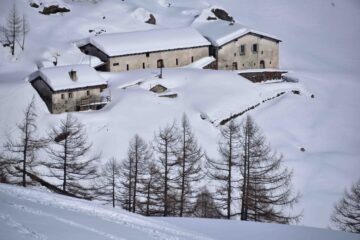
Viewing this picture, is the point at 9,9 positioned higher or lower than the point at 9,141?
higher

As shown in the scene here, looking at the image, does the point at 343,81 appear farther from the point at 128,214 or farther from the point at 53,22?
the point at 128,214

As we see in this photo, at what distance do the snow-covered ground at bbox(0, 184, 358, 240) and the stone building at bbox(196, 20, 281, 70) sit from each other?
29437 mm

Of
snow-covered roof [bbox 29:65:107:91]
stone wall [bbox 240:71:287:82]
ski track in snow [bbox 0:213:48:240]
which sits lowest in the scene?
stone wall [bbox 240:71:287:82]

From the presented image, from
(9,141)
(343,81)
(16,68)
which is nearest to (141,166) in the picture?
(9,141)

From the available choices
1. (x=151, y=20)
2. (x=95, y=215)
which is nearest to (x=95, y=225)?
(x=95, y=215)

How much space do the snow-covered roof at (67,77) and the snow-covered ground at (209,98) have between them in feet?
4.08

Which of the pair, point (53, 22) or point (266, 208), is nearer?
point (266, 208)

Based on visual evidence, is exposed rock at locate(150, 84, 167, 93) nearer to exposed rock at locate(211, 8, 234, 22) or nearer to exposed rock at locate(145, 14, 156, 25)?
exposed rock at locate(145, 14, 156, 25)

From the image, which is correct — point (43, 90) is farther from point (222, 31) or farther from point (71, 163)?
point (222, 31)

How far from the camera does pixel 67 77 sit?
4262 centimetres

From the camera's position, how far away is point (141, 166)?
103 feet

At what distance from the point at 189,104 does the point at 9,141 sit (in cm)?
1205

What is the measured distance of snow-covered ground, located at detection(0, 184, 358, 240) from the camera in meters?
17.4

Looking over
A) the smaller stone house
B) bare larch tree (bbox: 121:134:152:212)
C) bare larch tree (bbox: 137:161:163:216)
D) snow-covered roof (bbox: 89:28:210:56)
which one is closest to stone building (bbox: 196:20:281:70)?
snow-covered roof (bbox: 89:28:210:56)
